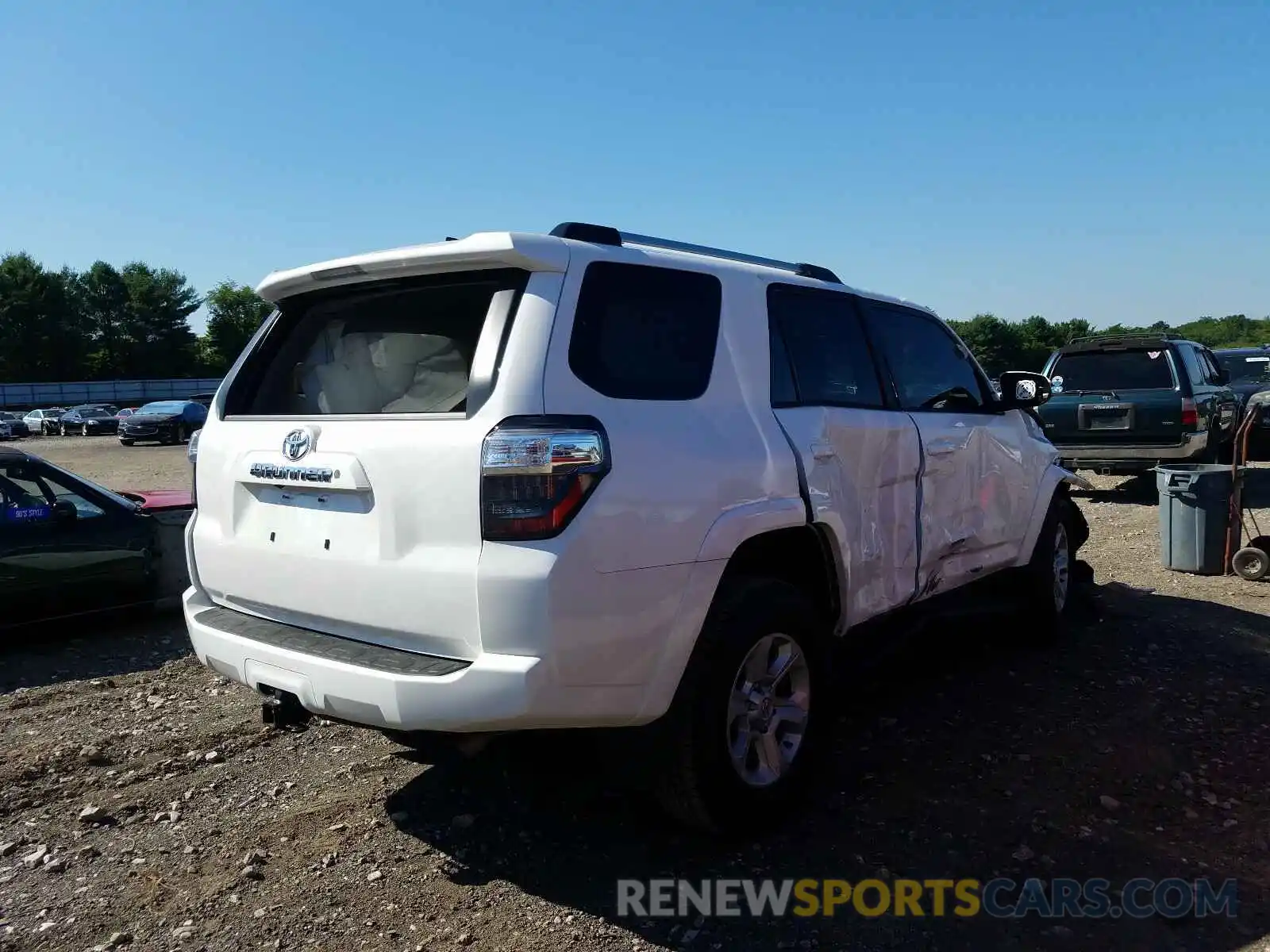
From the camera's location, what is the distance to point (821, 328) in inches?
159

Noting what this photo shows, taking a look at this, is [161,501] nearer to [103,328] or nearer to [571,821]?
[571,821]

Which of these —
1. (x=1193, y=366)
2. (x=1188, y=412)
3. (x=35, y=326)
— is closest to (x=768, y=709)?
(x=1188, y=412)

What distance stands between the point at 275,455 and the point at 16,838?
181 centimetres

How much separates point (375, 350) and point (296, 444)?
1.48ft

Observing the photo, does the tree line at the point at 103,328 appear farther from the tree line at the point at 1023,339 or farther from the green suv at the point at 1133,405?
the green suv at the point at 1133,405

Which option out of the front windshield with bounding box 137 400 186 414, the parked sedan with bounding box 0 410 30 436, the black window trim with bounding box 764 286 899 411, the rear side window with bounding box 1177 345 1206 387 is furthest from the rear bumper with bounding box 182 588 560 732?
the parked sedan with bounding box 0 410 30 436

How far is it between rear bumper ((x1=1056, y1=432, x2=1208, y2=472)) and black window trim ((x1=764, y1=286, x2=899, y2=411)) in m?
7.48

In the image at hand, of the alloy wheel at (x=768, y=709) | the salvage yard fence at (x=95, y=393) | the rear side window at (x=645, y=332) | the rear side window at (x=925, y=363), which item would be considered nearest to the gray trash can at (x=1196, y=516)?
the rear side window at (x=925, y=363)

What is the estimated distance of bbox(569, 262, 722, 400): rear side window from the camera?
116 inches

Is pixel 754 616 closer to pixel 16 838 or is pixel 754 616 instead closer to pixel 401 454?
pixel 401 454

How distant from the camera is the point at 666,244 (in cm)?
363

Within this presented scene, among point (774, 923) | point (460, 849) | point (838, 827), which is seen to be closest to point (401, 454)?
point (460, 849)

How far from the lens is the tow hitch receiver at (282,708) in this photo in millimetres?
3104

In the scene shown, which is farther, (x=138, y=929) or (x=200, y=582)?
(x=200, y=582)
